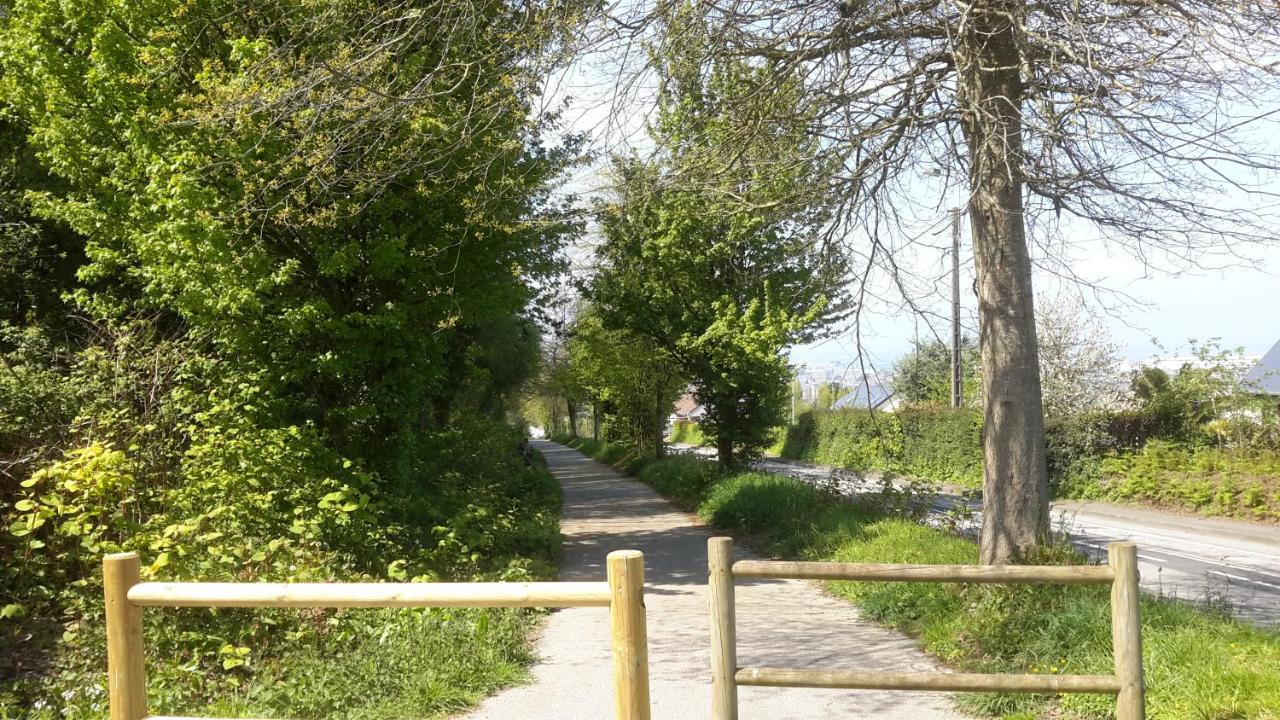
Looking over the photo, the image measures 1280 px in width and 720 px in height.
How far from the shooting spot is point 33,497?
857cm

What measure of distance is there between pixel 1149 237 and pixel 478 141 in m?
6.75

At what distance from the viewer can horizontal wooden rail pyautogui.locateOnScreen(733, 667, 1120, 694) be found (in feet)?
12.6

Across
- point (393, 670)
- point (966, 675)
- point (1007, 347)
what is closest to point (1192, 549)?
point (1007, 347)

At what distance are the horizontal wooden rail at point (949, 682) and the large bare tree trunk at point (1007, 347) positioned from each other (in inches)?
152

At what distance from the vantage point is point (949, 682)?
3871 millimetres

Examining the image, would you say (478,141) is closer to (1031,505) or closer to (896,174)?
(896,174)

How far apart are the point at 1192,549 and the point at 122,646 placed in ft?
50.6

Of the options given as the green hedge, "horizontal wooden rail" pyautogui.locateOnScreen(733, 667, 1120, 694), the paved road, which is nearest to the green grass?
"horizontal wooden rail" pyautogui.locateOnScreen(733, 667, 1120, 694)

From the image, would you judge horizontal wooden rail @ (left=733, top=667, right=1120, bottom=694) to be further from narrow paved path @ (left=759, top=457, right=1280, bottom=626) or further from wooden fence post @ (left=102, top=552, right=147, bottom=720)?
narrow paved path @ (left=759, top=457, right=1280, bottom=626)

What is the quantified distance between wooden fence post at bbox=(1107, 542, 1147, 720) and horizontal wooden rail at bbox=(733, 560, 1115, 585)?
54 millimetres

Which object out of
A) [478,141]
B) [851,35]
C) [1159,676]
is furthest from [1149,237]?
[478,141]

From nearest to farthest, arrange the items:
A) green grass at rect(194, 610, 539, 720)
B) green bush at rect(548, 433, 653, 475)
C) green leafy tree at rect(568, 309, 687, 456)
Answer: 1. green grass at rect(194, 610, 539, 720)
2. green leafy tree at rect(568, 309, 687, 456)
3. green bush at rect(548, 433, 653, 475)

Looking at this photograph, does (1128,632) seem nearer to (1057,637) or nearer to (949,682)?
(949,682)

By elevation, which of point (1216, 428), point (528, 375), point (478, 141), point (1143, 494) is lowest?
point (1143, 494)
